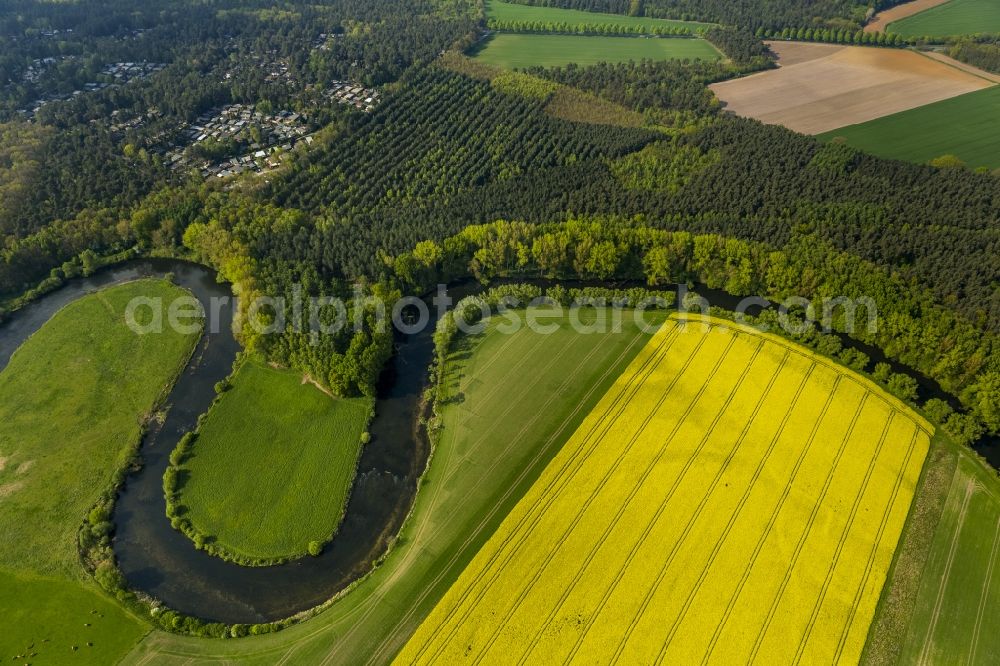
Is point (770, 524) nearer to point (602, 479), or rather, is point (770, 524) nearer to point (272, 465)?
point (602, 479)

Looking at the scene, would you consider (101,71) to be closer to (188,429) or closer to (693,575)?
(188,429)

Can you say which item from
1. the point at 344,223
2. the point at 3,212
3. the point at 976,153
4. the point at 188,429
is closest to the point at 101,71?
the point at 3,212

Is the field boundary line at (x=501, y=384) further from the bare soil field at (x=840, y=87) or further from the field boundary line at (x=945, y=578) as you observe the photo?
the bare soil field at (x=840, y=87)

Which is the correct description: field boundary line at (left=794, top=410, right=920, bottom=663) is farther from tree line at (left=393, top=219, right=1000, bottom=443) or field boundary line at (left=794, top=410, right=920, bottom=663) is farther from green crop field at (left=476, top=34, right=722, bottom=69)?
green crop field at (left=476, top=34, right=722, bottom=69)

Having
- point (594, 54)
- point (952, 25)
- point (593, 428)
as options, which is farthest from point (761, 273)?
point (952, 25)

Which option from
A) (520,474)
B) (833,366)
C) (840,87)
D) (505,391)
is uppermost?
(840,87)

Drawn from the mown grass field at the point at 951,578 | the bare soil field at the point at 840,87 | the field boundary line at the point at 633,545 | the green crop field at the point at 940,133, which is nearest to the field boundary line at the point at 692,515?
the field boundary line at the point at 633,545
